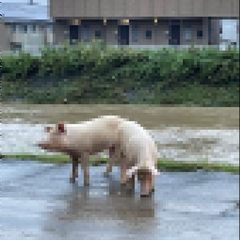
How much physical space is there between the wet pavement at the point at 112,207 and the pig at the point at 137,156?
0.07m

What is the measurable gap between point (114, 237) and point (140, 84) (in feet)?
34.9

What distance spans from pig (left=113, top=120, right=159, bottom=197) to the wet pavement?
7cm

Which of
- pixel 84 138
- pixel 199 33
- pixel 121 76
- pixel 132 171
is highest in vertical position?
pixel 199 33

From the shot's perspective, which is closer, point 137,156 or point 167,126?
point 137,156

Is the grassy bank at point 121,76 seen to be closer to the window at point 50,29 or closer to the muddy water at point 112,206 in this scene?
the window at point 50,29

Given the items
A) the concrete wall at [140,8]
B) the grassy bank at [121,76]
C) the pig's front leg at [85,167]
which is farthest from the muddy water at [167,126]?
the pig's front leg at [85,167]

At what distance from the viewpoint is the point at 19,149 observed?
5.03 m

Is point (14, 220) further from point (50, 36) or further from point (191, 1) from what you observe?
point (50, 36)

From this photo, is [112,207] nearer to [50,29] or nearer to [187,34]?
[50,29]

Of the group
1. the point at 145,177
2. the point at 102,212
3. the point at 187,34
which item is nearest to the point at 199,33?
the point at 187,34

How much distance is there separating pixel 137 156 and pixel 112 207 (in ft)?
1.38

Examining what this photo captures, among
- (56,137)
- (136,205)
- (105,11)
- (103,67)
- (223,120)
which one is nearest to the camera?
(136,205)

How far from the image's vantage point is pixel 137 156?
3.07 metres

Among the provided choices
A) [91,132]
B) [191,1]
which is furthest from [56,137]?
[191,1]
